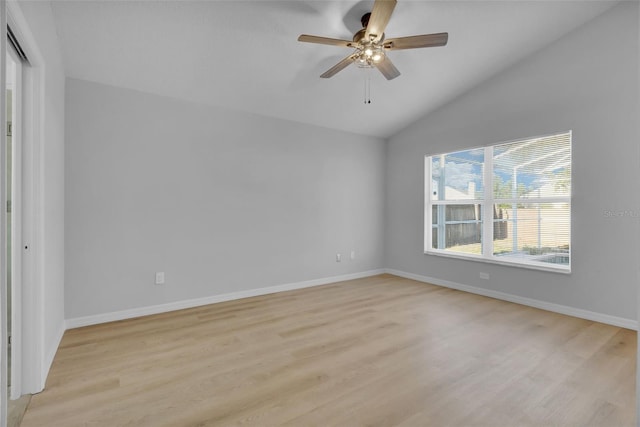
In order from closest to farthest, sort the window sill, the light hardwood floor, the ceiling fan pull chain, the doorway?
the light hardwood floor < the doorway < the window sill < the ceiling fan pull chain

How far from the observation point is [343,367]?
2.29 m

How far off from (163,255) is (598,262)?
4548 millimetres

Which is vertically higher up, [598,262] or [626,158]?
[626,158]

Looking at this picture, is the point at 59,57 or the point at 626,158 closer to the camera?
the point at 59,57

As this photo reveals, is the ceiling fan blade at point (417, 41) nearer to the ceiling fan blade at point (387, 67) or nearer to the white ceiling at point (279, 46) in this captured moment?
the ceiling fan blade at point (387, 67)

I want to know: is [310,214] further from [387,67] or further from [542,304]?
[542,304]

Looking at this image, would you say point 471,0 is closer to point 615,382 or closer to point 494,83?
point 494,83

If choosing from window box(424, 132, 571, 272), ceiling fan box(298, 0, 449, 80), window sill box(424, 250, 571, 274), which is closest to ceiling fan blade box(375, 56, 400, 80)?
ceiling fan box(298, 0, 449, 80)

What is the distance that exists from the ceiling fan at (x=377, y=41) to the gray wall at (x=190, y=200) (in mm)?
1725

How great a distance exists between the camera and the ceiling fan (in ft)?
7.36

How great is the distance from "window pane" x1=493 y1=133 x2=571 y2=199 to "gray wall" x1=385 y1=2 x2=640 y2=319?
140 millimetres

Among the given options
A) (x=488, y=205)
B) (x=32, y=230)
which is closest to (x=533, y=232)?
(x=488, y=205)

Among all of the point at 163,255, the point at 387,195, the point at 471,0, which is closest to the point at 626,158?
the point at 471,0

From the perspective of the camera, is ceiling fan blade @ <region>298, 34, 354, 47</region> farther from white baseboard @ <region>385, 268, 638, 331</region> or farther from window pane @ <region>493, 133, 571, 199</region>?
white baseboard @ <region>385, 268, 638, 331</region>
